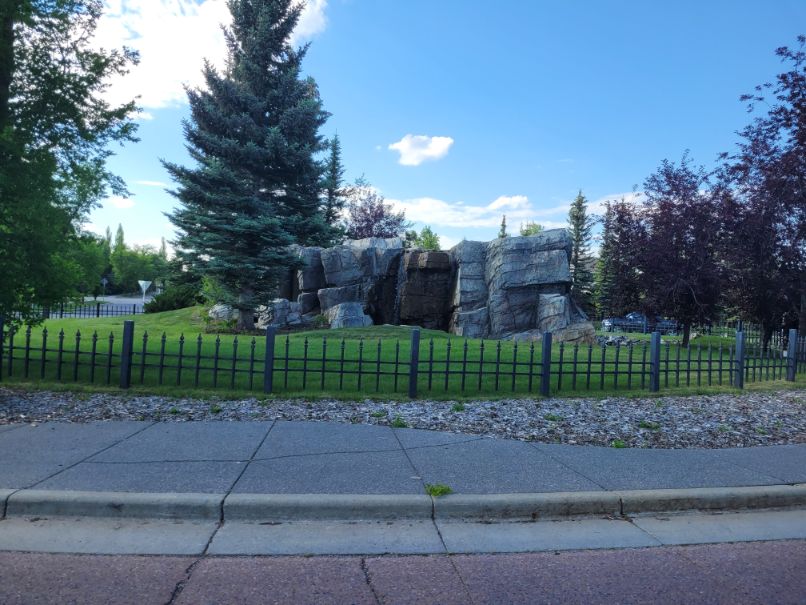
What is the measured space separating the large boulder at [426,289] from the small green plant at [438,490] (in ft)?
60.9

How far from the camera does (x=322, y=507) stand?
3893mm

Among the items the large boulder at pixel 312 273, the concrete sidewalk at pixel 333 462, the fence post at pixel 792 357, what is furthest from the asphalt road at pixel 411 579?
the large boulder at pixel 312 273

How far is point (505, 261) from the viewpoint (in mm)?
21891

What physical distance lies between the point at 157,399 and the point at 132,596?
4.90m

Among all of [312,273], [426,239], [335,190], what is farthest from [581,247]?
[312,273]

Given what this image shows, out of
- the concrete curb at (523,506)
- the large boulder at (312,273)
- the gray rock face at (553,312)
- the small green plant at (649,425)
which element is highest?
the large boulder at (312,273)

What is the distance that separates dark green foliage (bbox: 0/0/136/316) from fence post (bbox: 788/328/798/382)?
43.9 feet

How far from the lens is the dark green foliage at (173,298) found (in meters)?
26.3

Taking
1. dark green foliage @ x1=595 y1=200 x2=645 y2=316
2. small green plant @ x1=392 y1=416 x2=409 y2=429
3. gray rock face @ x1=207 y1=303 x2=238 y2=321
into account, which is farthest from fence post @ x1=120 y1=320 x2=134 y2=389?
dark green foliage @ x1=595 y1=200 x2=645 y2=316

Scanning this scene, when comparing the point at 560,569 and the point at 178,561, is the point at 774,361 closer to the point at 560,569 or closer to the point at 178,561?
the point at 560,569

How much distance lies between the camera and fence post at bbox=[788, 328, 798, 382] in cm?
1085

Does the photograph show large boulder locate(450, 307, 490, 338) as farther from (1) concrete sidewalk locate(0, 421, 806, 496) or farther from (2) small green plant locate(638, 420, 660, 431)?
(1) concrete sidewalk locate(0, 421, 806, 496)

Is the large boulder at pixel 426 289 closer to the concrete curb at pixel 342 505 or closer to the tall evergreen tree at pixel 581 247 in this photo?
the concrete curb at pixel 342 505

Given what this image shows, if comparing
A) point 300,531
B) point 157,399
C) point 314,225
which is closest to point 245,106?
point 314,225
